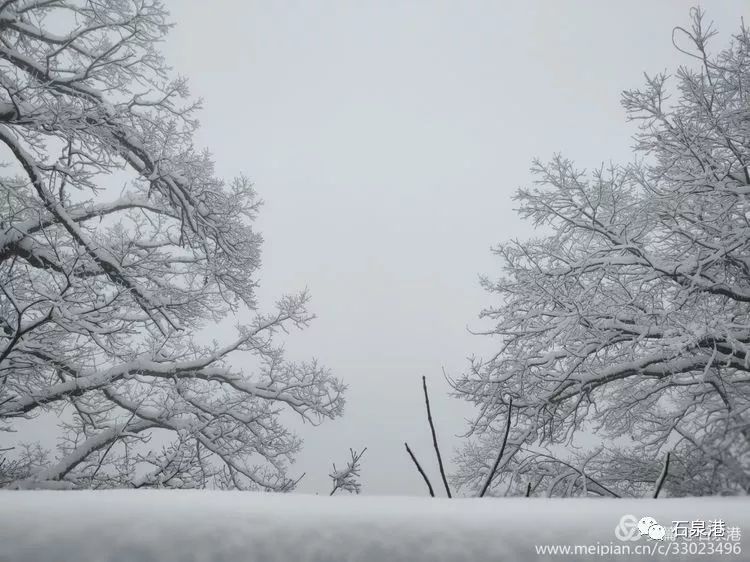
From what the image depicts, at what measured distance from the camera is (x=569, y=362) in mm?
6320

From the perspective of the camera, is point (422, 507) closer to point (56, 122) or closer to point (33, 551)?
point (33, 551)

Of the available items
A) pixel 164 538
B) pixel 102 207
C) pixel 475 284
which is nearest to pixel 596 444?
pixel 475 284

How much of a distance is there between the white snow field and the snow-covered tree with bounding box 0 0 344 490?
4.92 meters

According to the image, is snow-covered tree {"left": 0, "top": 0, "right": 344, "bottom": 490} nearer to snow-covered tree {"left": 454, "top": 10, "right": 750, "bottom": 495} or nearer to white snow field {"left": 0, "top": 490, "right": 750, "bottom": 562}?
snow-covered tree {"left": 454, "top": 10, "right": 750, "bottom": 495}

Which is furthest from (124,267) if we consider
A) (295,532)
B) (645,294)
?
(295,532)

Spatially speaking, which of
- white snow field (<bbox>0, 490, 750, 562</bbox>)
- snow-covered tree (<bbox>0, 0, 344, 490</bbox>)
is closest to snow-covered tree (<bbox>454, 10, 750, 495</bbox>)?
snow-covered tree (<bbox>0, 0, 344, 490</bbox>)

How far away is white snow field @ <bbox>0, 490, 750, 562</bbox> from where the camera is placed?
355 mm

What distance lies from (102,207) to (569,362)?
22.4 ft

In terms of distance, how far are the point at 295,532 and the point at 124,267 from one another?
23.6 feet

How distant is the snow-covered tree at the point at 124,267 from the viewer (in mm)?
6035

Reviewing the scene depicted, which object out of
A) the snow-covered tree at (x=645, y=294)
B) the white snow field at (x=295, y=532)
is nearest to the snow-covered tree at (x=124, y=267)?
the snow-covered tree at (x=645, y=294)

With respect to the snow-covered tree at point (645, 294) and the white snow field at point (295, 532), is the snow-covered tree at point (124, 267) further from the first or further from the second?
the white snow field at point (295, 532)

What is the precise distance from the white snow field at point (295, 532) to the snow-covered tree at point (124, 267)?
16.1 ft

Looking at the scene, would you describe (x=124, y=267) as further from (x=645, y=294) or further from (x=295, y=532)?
(x=295, y=532)
